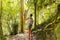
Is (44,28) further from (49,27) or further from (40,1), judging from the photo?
(40,1)

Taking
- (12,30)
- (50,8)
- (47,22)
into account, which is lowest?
(12,30)

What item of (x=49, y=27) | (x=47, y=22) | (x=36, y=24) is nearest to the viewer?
(x=49, y=27)

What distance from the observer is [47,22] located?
43.3 ft

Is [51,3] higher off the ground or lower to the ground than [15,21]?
higher

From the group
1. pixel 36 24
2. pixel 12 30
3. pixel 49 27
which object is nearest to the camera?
pixel 49 27

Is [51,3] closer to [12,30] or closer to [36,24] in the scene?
[36,24]

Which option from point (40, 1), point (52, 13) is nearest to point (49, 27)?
point (52, 13)

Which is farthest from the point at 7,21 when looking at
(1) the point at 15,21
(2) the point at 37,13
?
(2) the point at 37,13

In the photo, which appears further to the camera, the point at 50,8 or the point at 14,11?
the point at 14,11

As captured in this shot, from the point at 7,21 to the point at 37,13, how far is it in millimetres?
3321

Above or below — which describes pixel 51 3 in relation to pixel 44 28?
above

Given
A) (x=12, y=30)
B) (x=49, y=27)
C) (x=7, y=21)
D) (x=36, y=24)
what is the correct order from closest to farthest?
(x=49, y=27) → (x=36, y=24) → (x=12, y=30) → (x=7, y=21)

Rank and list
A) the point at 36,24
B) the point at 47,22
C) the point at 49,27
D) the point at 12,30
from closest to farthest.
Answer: the point at 49,27
the point at 47,22
the point at 36,24
the point at 12,30

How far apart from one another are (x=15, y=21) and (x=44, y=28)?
4.48 m
